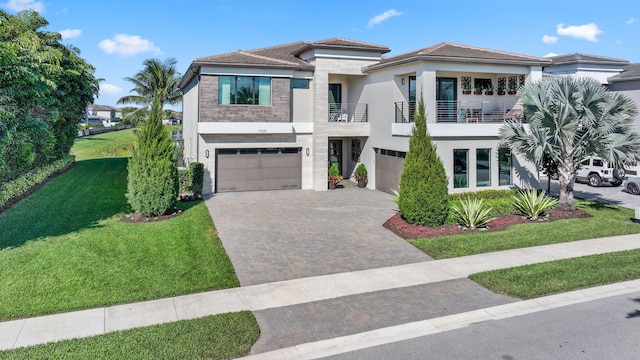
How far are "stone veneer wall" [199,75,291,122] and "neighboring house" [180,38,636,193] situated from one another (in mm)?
51

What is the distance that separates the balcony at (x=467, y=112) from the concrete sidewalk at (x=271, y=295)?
9274 mm

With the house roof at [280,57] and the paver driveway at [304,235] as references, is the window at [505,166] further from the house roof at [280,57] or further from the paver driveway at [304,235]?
the house roof at [280,57]

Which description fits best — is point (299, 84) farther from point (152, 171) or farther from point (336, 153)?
point (152, 171)

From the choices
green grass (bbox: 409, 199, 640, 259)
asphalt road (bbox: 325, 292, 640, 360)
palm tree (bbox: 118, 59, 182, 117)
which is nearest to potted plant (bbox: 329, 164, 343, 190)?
green grass (bbox: 409, 199, 640, 259)

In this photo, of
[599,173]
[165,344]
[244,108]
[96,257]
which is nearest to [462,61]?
[244,108]

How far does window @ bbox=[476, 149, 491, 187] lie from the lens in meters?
19.8

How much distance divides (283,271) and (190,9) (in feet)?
55.6

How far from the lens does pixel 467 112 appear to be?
2050cm

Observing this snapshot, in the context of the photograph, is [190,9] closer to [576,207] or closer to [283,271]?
[283,271]

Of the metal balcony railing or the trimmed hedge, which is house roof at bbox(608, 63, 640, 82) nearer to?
the metal balcony railing

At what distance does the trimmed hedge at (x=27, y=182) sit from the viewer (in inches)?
657

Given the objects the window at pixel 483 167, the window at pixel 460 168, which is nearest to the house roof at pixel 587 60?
the window at pixel 483 167

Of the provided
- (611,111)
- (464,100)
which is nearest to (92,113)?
(464,100)

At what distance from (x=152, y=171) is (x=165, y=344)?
9.74m
